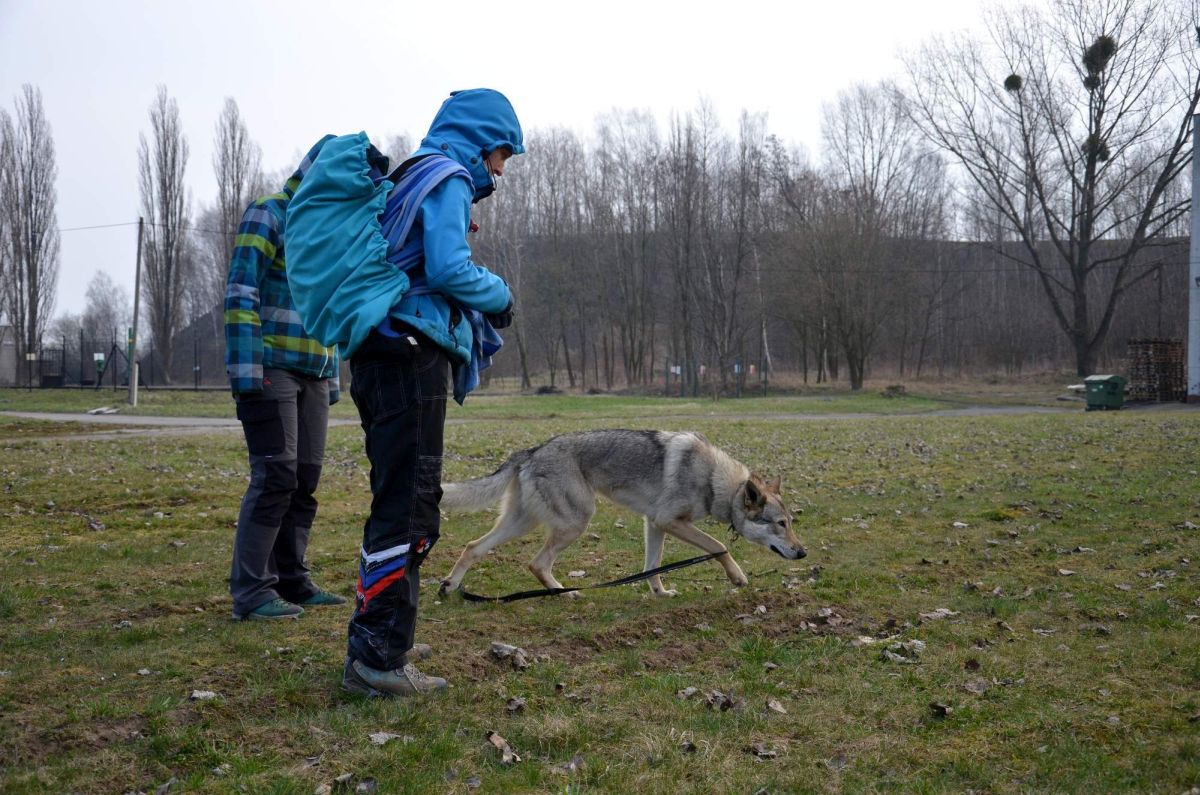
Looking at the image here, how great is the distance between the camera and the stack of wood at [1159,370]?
31.1m

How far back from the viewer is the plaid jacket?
4668 mm

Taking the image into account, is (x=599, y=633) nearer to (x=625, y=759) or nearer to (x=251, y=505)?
(x=625, y=759)

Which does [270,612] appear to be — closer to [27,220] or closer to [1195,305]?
[1195,305]

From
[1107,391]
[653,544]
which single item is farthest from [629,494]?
[1107,391]

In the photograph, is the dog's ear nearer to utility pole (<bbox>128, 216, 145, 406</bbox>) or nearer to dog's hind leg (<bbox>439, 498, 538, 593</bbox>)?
dog's hind leg (<bbox>439, 498, 538, 593</bbox>)

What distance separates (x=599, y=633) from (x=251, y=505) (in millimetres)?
2115

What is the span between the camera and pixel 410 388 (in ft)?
12.0

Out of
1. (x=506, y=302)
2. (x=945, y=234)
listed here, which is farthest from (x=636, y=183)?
(x=506, y=302)

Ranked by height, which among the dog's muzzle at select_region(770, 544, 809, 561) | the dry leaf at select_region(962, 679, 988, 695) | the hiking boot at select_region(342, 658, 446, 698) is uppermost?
the dog's muzzle at select_region(770, 544, 809, 561)

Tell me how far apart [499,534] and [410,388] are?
8.97 feet

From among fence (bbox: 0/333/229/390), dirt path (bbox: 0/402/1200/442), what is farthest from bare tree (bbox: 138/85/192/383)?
dirt path (bbox: 0/402/1200/442)

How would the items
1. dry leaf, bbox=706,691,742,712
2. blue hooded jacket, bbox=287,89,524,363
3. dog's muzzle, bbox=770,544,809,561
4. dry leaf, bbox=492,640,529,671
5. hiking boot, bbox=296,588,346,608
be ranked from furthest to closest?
1. dog's muzzle, bbox=770,544,809,561
2. hiking boot, bbox=296,588,346,608
3. dry leaf, bbox=492,640,529,671
4. dry leaf, bbox=706,691,742,712
5. blue hooded jacket, bbox=287,89,524,363

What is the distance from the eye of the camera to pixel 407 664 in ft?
12.7

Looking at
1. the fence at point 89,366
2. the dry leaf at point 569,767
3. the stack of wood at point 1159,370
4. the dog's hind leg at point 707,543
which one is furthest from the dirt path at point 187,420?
the fence at point 89,366
